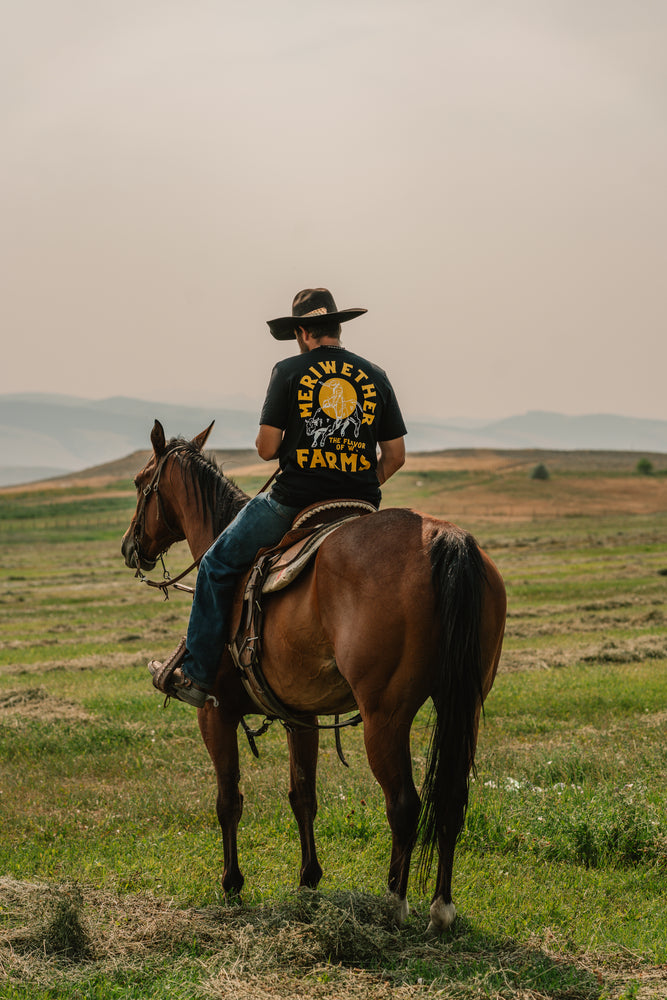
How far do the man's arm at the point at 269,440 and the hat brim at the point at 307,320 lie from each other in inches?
25.0

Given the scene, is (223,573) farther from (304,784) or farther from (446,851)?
(446,851)

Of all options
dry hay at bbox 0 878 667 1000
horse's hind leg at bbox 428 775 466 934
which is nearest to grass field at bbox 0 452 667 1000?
dry hay at bbox 0 878 667 1000

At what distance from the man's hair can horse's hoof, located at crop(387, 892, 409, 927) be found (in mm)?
3279

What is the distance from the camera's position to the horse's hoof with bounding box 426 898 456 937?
4793mm

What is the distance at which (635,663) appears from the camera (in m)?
14.4

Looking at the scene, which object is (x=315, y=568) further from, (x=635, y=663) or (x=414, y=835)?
(x=635, y=663)

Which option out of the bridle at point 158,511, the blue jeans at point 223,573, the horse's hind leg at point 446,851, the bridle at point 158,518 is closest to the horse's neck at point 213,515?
the bridle at point 158,518

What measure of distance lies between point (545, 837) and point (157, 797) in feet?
11.8

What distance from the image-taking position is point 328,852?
260 inches

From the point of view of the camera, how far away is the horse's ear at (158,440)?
684 cm

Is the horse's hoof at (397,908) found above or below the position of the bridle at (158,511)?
below

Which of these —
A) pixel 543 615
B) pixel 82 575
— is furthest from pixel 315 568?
pixel 82 575

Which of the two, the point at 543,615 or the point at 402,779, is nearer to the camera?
the point at 402,779

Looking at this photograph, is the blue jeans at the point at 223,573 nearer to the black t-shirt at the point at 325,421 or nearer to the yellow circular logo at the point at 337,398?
the black t-shirt at the point at 325,421
